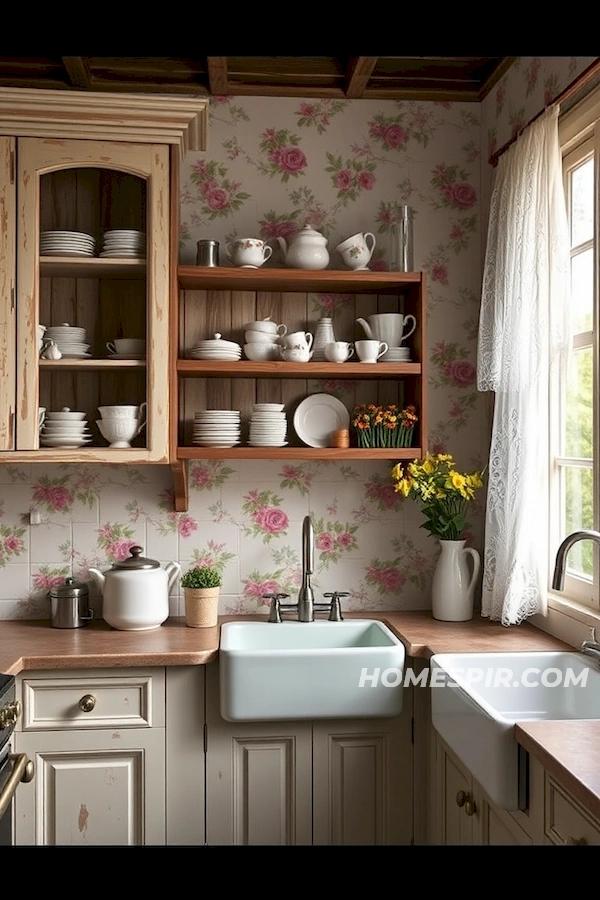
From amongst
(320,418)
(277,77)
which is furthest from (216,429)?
(277,77)

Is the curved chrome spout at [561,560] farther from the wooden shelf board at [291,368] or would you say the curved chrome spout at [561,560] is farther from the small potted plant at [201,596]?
the small potted plant at [201,596]

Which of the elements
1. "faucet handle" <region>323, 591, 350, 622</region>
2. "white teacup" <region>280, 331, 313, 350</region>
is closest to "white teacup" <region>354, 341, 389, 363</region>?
"white teacup" <region>280, 331, 313, 350</region>

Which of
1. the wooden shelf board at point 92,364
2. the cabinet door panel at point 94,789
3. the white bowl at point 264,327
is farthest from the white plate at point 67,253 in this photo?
the cabinet door panel at point 94,789

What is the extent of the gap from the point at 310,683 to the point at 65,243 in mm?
1422

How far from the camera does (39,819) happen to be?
90.0 inches

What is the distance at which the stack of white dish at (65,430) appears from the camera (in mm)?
2479

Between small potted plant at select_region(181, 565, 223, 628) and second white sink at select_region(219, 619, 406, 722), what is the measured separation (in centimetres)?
33

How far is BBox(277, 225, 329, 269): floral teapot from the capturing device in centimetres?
267

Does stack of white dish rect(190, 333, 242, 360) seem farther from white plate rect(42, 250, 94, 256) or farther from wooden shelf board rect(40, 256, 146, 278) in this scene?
white plate rect(42, 250, 94, 256)

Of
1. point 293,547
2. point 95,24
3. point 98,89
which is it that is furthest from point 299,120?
point 95,24

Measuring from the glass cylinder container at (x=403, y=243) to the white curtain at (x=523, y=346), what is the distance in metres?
0.26

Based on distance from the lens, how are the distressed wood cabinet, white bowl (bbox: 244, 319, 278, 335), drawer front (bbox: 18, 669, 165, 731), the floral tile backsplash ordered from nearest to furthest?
1. drawer front (bbox: 18, 669, 165, 731)
2. the distressed wood cabinet
3. white bowl (bbox: 244, 319, 278, 335)
4. the floral tile backsplash
